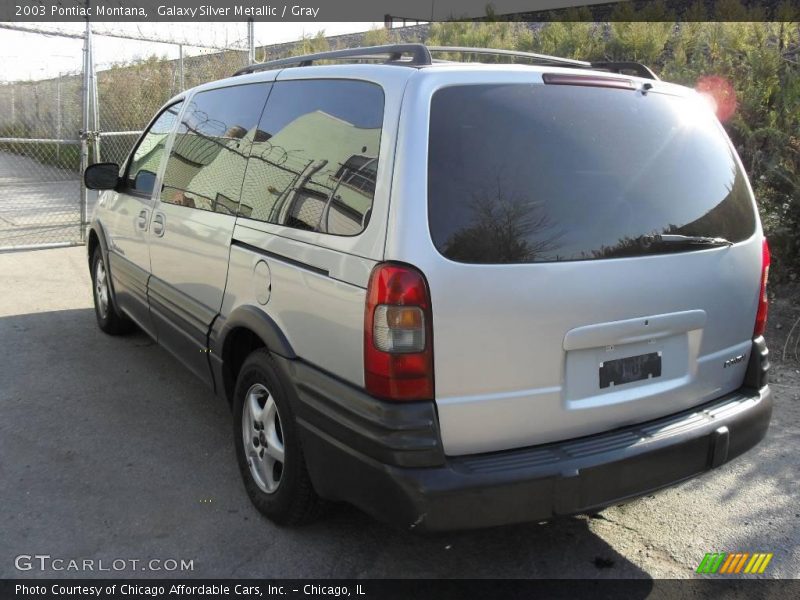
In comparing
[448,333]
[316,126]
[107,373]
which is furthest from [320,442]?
[107,373]

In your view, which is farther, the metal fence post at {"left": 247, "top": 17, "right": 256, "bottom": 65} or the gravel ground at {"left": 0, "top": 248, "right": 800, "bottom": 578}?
the metal fence post at {"left": 247, "top": 17, "right": 256, "bottom": 65}

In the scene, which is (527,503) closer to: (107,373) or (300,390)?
(300,390)

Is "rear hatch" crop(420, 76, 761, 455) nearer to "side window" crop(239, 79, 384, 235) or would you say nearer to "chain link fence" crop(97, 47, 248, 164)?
"side window" crop(239, 79, 384, 235)

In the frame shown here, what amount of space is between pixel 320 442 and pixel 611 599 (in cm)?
129

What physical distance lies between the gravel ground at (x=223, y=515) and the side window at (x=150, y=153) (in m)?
1.37

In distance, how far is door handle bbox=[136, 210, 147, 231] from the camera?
4.59m

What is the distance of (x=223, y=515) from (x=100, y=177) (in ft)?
9.53

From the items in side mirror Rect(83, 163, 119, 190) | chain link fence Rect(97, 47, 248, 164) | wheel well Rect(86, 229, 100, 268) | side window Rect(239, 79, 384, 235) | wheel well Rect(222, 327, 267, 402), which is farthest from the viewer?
chain link fence Rect(97, 47, 248, 164)

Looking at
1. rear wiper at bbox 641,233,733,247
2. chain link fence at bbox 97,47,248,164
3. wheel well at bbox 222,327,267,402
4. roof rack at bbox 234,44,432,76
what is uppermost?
chain link fence at bbox 97,47,248,164

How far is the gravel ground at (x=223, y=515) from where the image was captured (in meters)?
2.98

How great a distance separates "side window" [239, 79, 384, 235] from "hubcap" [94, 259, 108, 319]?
296 cm

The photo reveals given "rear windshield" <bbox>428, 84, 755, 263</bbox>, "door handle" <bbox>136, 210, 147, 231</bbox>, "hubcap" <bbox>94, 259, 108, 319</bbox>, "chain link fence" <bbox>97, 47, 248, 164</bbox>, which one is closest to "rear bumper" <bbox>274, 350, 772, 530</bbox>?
"rear windshield" <bbox>428, 84, 755, 263</bbox>

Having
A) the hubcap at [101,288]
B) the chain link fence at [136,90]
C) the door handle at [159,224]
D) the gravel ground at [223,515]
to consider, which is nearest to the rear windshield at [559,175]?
the gravel ground at [223,515]

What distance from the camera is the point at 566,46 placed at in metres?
11.4
